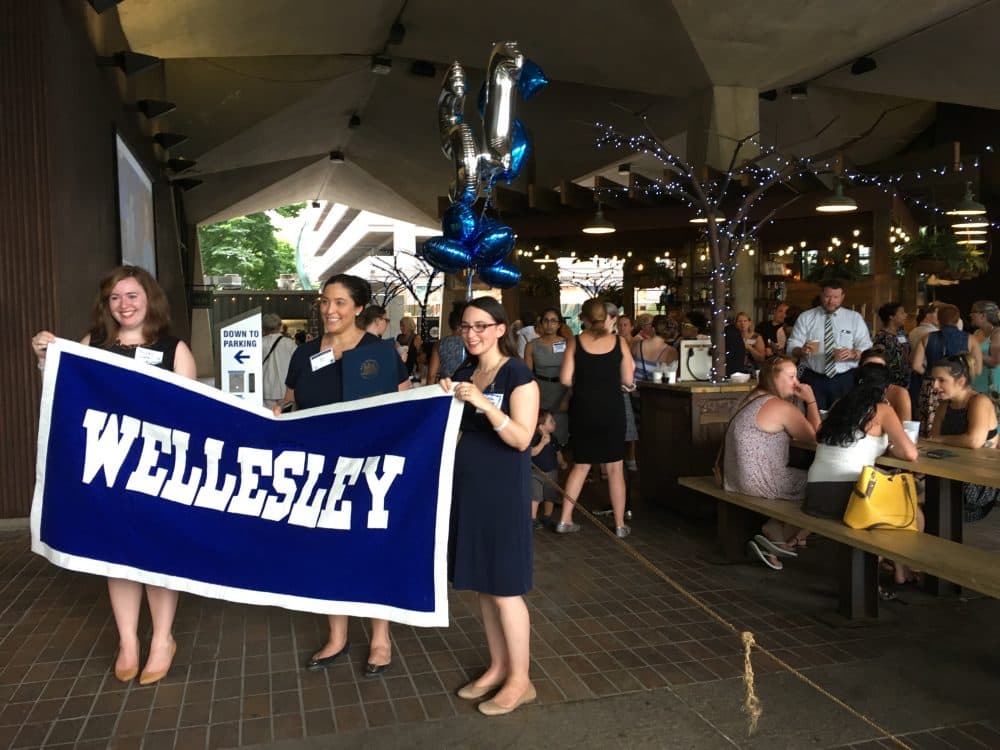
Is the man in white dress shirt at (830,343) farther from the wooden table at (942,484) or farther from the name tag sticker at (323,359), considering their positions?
the name tag sticker at (323,359)

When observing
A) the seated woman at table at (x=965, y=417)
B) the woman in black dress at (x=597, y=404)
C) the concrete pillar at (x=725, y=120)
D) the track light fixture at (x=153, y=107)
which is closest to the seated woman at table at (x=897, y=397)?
the seated woman at table at (x=965, y=417)

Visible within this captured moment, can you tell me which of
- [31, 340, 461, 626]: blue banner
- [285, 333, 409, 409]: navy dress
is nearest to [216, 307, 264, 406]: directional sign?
[285, 333, 409, 409]: navy dress

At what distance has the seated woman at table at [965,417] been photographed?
4.73 m

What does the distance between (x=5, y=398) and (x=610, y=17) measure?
7.93 meters

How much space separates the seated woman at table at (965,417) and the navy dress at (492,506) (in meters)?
2.97

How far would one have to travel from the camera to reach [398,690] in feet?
11.2

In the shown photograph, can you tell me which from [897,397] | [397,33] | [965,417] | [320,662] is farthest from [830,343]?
[397,33]

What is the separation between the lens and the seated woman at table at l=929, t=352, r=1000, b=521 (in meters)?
4.73

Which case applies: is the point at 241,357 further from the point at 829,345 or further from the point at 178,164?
the point at 178,164

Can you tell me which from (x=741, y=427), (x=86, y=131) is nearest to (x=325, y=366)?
(x=741, y=427)

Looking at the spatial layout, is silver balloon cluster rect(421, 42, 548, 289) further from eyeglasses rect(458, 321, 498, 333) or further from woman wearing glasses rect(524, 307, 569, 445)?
eyeglasses rect(458, 321, 498, 333)

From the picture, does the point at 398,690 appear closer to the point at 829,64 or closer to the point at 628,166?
the point at 829,64

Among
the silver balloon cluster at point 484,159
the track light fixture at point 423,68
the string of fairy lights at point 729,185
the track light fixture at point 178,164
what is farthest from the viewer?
the track light fixture at point 423,68

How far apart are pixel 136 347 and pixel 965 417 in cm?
483
